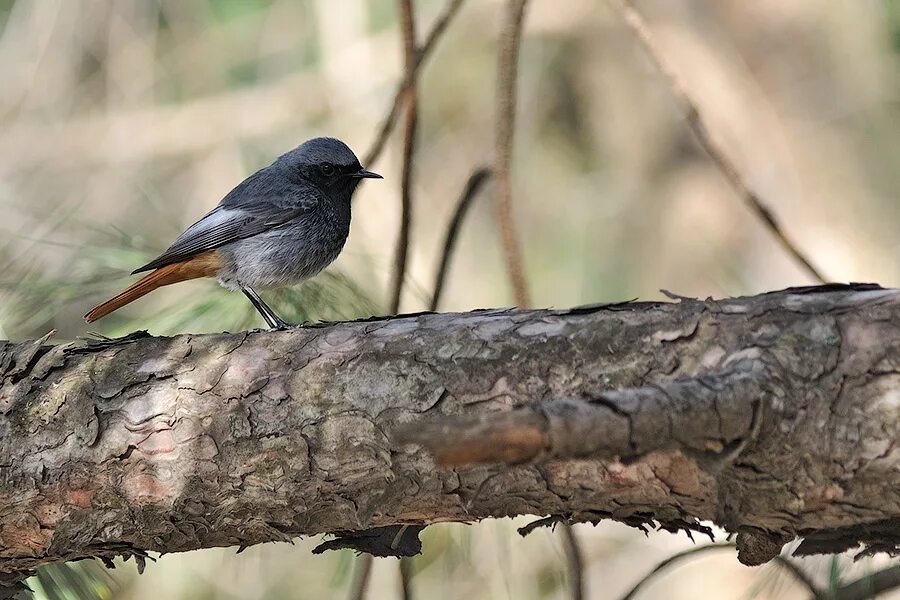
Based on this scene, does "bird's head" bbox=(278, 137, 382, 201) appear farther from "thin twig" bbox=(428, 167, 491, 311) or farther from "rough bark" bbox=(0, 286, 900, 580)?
Result: "rough bark" bbox=(0, 286, 900, 580)

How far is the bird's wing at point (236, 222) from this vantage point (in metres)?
3.79

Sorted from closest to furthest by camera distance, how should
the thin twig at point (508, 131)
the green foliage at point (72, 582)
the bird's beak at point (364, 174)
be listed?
the green foliage at point (72, 582) → the thin twig at point (508, 131) → the bird's beak at point (364, 174)

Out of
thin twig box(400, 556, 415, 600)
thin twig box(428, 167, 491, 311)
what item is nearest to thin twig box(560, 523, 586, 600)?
thin twig box(400, 556, 415, 600)

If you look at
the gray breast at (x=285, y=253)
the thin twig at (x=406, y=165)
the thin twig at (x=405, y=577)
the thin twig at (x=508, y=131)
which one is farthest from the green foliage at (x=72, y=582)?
the thin twig at (x=508, y=131)

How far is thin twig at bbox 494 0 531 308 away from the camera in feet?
9.68

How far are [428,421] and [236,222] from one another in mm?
2527

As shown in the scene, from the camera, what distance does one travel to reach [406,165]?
3.06m

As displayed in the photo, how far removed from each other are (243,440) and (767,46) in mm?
4970

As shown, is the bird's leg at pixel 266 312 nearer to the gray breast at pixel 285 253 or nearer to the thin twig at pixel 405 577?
the gray breast at pixel 285 253

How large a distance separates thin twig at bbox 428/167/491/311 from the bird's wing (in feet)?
3.27

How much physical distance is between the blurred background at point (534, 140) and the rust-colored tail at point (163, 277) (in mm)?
1031

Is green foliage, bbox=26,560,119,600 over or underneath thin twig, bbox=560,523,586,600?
underneath

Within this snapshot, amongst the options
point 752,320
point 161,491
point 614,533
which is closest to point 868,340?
point 752,320

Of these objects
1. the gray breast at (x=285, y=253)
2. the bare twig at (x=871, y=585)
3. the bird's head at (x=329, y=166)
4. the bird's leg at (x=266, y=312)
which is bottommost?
the bare twig at (x=871, y=585)
